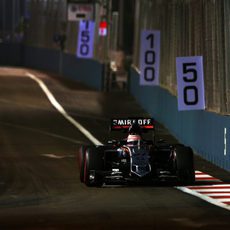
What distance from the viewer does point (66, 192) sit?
57.4 feet

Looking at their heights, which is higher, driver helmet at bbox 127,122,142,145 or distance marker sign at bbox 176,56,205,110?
distance marker sign at bbox 176,56,205,110

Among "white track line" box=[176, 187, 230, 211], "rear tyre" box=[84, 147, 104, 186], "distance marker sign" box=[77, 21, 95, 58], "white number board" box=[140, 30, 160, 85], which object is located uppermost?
"distance marker sign" box=[77, 21, 95, 58]

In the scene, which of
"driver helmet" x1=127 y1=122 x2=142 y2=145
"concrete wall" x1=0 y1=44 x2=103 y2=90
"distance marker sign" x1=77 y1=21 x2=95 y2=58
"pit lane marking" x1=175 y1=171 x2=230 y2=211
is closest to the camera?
"pit lane marking" x1=175 y1=171 x2=230 y2=211

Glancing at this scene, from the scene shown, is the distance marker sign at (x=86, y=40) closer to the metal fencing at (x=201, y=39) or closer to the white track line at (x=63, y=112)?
the white track line at (x=63, y=112)

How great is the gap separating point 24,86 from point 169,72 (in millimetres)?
18072

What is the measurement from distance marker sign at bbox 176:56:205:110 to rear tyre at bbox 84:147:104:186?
5156 millimetres

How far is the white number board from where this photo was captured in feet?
106

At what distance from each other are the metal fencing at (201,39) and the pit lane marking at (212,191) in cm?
254

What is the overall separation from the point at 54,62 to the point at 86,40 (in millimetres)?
16219

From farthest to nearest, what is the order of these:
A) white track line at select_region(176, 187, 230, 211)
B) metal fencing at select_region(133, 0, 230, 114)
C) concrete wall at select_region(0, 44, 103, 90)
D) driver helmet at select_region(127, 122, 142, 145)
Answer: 1. concrete wall at select_region(0, 44, 103, 90)
2. metal fencing at select_region(133, 0, 230, 114)
3. driver helmet at select_region(127, 122, 142, 145)
4. white track line at select_region(176, 187, 230, 211)

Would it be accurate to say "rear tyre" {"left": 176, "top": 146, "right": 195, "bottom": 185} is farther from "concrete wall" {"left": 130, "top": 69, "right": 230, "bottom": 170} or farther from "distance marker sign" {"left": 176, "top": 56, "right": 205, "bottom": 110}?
"distance marker sign" {"left": 176, "top": 56, "right": 205, "bottom": 110}

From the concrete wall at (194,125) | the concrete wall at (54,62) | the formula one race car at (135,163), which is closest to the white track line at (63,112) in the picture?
the concrete wall at (194,125)

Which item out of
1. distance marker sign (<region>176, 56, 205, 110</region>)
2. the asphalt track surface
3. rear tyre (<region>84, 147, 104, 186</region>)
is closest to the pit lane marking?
the asphalt track surface

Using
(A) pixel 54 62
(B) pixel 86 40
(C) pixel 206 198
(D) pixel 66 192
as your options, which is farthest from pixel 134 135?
(A) pixel 54 62
